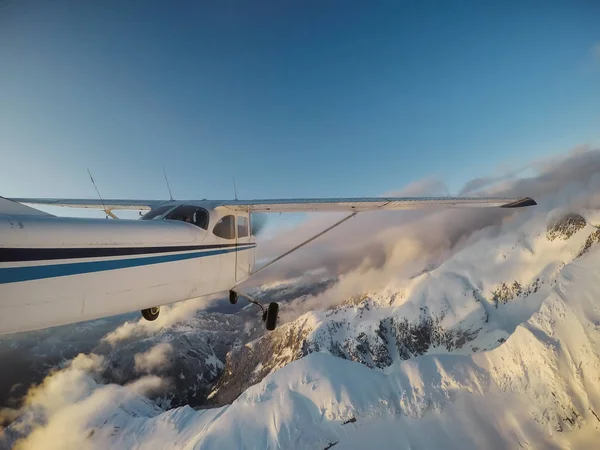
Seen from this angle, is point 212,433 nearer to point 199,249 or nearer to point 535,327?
point 199,249

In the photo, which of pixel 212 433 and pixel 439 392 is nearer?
pixel 212 433

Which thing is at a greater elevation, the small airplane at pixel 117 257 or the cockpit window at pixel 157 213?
the cockpit window at pixel 157 213

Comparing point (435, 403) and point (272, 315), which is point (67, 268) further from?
point (435, 403)

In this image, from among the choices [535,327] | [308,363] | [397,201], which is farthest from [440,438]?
[397,201]

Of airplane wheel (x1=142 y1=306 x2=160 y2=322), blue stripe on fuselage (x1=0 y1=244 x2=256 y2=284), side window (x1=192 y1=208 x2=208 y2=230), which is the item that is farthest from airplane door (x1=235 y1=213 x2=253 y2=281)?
blue stripe on fuselage (x1=0 y1=244 x2=256 y2=284)

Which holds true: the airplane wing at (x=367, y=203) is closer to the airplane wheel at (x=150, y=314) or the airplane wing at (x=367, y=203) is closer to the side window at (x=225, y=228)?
the side window at (x=225, y=228)

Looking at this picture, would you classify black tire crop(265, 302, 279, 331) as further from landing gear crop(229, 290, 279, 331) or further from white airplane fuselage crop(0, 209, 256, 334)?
white airplane fuselage crop(0, 209, 256, 334)

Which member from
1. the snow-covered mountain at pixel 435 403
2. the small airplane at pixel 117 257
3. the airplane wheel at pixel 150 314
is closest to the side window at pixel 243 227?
the small airplane at pixel 117 257

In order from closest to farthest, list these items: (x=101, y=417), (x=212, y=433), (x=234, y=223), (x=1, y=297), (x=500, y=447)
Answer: (x=1, y=297) → (x=234, y=223) → (x=212, y=433) → (x=500, y=447) → (x=101, y=417)
